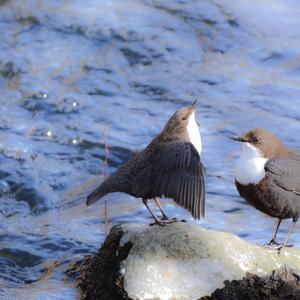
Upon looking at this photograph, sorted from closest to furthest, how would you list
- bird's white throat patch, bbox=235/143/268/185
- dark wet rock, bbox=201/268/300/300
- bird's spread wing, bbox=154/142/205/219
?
dark wet rock, bbox=201/268/300/300 → bird's spread wing, bbox=154/142/205/219 → bird's white throat patch, bbox=235/143/268/185

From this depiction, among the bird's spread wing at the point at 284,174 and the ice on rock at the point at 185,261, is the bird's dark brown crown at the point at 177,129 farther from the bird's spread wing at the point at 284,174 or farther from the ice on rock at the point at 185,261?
the ice on rock at the point at 185,261

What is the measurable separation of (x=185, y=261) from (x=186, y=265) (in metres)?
0.02

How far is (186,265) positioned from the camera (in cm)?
474

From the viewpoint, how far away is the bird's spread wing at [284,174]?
5234 millimetres

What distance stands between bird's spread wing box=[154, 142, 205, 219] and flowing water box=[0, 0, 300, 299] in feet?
3.09

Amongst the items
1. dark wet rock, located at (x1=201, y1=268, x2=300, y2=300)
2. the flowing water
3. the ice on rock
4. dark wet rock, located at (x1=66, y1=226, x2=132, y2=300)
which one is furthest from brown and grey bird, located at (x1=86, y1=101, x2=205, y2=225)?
the flowing water

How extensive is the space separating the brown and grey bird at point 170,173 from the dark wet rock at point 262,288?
406 mm

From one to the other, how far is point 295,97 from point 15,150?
2815mm

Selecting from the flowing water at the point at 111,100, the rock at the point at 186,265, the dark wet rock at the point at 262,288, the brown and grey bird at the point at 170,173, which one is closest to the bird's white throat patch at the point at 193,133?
the brown and grey bird at the point at 170,173

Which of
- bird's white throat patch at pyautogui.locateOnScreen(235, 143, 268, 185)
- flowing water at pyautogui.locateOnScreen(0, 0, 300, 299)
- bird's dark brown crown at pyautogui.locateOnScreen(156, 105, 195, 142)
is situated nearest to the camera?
bird's white throat patch at pyautogui.locateOnScreen(235, 143, 268, 185)

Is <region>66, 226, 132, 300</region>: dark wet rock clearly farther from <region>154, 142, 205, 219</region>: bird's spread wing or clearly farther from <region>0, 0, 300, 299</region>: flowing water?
<region>154, 142, 205, 219</region>: bird's spread wing

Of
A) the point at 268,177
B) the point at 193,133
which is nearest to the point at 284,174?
the point at 268,177

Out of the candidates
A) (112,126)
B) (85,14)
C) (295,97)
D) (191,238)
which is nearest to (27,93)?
(112,126)

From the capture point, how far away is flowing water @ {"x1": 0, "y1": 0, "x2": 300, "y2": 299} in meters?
6.85
